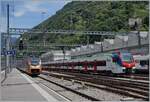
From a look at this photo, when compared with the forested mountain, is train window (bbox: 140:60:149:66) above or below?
below

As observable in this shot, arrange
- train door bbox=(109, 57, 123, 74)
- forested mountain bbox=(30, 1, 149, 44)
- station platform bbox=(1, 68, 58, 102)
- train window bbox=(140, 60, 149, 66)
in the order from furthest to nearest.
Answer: forested mountain bbox=(30, 1, 149, 44) → train window bbox=(140, 60, 149, 66) → train door bbox=(109, 57, 123, 74) → station platform bbox=(1, 68, 58, 102)

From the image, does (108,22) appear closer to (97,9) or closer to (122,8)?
(122,8)

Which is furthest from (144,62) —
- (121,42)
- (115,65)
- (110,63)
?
(121,42)

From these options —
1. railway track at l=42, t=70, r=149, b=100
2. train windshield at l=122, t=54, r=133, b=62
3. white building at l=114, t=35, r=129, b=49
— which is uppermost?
white building at l=114, t=35, r=129, b=49

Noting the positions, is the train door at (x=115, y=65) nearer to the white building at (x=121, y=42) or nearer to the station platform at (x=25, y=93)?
the station platform at (x=25, y=93)

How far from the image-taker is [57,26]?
102 metres

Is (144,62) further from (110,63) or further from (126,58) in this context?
(110,63)

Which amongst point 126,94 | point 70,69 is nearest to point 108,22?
point 70,69

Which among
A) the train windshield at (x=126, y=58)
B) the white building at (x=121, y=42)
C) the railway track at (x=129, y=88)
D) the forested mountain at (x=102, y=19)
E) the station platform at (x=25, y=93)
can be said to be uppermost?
the forested mountain at (x=102, y=19)

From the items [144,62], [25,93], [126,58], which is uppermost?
[126,58]

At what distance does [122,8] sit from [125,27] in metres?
9.00

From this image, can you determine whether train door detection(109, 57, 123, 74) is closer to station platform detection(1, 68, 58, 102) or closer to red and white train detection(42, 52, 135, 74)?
red and white train detection(42, 52, 135, 74)

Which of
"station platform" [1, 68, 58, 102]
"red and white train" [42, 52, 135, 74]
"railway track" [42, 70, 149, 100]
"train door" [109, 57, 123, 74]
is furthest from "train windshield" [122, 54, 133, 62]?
"station platform" [1, 68, 58, 102]

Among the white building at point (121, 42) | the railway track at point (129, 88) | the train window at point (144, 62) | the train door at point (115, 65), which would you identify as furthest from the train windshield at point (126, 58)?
the white building at point (121, 42)
